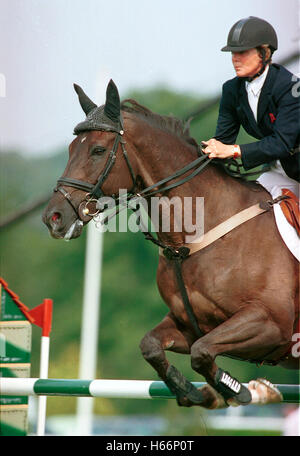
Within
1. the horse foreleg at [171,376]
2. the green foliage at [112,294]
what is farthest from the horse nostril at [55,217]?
the green foliage at [112,294]

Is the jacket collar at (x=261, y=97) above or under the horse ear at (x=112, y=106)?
above

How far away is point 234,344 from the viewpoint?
297 centimetres

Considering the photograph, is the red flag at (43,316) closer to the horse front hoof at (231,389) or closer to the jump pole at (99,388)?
the jump pole at (99,388)

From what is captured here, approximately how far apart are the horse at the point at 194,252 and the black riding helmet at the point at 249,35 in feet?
1.59

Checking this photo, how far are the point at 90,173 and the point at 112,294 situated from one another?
1841cm

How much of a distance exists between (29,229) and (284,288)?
18.3m

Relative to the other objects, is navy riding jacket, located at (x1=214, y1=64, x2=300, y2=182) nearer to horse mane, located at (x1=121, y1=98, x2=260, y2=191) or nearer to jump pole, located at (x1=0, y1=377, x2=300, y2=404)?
horse mane, located at (x1=121, y1=98, x2=260, y2=191)

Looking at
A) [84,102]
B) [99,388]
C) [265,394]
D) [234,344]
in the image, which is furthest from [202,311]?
[84,102]

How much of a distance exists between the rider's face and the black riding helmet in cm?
5

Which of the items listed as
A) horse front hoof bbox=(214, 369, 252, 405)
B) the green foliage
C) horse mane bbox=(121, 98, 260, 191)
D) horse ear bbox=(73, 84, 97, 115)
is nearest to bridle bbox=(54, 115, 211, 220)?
horse mane bbox=(121, 98, 260, 191)

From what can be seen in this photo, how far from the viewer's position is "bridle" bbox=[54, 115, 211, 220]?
297 centimetres

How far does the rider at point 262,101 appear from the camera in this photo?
3145 mm

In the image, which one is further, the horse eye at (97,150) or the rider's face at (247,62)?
the rider's face at (247,62)
